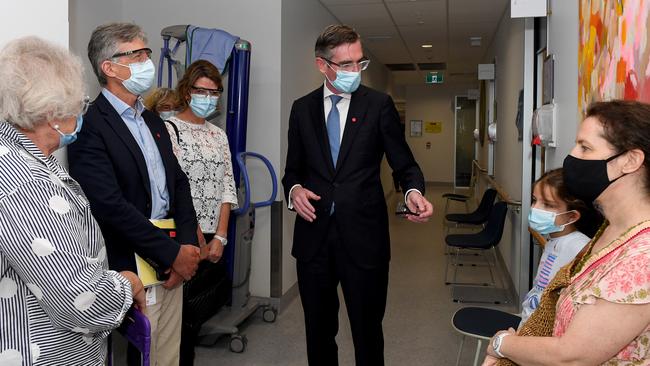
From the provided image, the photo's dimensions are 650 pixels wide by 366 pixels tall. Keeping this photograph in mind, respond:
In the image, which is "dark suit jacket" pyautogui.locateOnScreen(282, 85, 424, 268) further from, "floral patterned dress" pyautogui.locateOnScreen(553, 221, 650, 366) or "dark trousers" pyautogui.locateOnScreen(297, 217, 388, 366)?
"floral patterned dress" pyautogui.locateOnScreen(553, 221, 650, 366)

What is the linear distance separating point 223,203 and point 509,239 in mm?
3347

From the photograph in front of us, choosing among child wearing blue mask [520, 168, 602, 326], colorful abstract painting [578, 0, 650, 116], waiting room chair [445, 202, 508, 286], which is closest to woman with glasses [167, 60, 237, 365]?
child wearing blue mask [520, 168, 602, 326]

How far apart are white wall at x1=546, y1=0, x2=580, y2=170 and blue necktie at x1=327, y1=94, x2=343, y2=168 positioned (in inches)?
41.2

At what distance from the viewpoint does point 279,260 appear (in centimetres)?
415

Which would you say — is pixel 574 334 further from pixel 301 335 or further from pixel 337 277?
pixel 301 335

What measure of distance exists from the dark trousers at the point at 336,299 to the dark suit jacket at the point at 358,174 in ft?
0.12

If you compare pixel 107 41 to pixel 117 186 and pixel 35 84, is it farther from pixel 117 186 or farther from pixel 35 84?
pixel 35 84

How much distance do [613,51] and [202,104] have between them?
1982mm

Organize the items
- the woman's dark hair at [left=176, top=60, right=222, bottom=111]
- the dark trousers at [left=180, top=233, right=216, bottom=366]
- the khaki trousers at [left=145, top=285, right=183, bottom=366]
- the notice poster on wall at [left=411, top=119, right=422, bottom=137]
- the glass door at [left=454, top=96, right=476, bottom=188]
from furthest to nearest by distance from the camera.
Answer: the notice poster on wall at [left=411, top=119, right=422, bottom=137]
the glass door at [left=454, top=96, right=476, bottom=188]
the woman's dark hair at [left=176, top=60, right=222, bottom=111]
the dark trousers at [left=180, top=233, right=216, bottom=366]
the khaki trousers at [left=145, top=285, right=183, bottom=366]

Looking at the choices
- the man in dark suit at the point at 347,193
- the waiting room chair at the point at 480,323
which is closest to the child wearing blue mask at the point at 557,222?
the waiting room chair at the point at 480,323

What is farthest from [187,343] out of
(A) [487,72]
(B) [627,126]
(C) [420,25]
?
(A) [487,72]

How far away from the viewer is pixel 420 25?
250 inches

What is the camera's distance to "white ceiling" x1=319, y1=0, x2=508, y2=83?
5.31 metres

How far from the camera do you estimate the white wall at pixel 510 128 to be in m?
4.56
